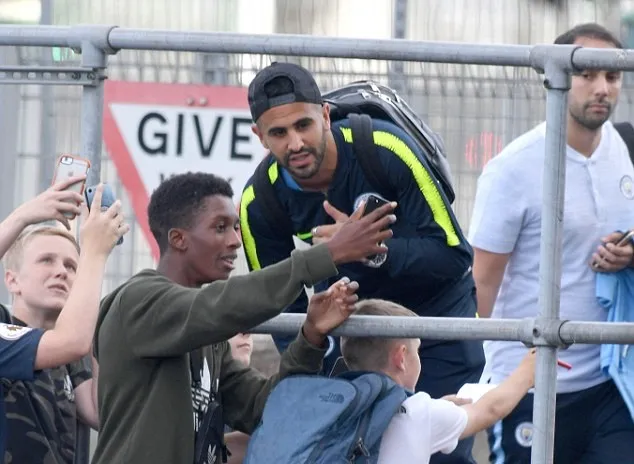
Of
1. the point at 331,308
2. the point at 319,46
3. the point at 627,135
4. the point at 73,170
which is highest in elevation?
the point at 319,46

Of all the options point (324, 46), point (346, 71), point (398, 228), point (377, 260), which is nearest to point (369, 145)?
point (398, 228)

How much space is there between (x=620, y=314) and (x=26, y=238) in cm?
177

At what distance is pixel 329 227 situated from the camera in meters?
4.62

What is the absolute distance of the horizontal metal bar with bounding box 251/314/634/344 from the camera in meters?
4.37

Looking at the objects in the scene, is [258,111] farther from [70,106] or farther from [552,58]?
[70,106]

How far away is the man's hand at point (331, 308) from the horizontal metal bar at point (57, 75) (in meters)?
0.88

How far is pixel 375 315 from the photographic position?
464cm

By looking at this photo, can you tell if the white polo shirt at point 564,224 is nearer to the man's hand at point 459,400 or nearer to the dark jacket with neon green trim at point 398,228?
the dark jacket with neon green trim at point 398,228

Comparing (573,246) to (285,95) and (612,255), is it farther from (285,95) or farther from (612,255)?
(285,95)

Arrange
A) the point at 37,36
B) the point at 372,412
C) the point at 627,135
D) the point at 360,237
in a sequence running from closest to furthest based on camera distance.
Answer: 1. the point at 360,237
2. the point at 372,412
3. the point at 37,36
4. the point at 627,135

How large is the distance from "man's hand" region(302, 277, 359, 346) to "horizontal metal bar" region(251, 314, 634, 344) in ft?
0.09

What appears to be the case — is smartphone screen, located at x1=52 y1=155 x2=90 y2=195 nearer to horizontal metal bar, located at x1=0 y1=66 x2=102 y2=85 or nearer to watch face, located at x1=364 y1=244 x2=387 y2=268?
horizontal metal bar, located at x1=0 y1=66 x2=102 y2=85

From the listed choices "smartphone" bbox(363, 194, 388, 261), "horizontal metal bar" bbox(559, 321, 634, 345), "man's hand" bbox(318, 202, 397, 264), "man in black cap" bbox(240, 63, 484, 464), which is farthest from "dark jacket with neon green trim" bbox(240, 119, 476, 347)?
"horizontal metal bar" bbox(559, 321, 634, 345)

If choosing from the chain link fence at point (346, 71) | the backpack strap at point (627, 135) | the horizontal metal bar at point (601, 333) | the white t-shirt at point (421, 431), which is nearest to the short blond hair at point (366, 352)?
the white t-shirt at point (421, 431)
